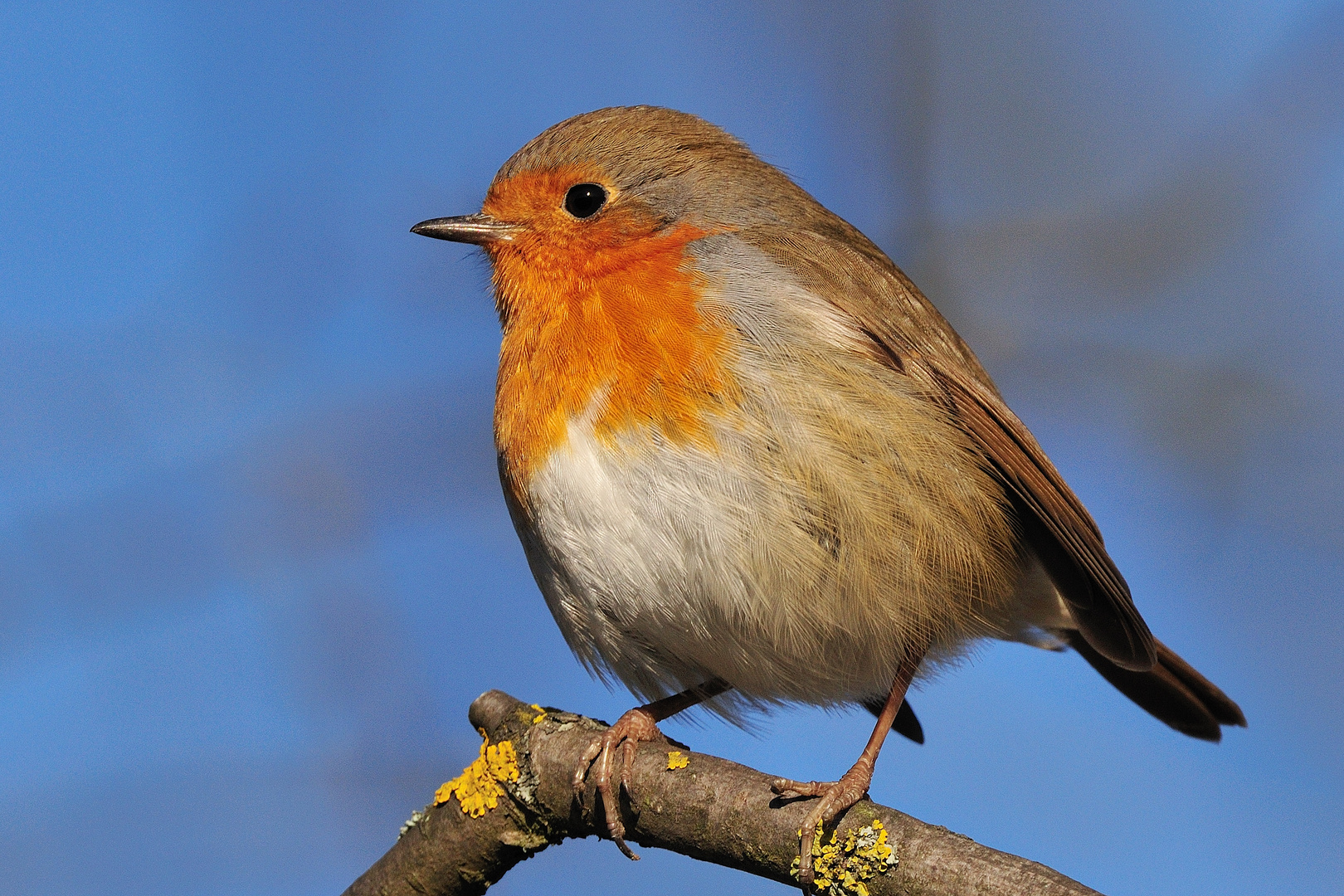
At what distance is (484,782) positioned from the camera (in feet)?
9.43

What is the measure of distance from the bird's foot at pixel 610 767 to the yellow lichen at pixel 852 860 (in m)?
0.53

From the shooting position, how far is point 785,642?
3109mm

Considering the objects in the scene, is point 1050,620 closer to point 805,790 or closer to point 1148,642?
point 1148,642

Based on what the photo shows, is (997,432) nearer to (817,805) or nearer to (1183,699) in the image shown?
(1183,699)

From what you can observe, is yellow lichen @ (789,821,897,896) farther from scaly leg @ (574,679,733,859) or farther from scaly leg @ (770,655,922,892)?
scaly leg @ (574,679,733,859)

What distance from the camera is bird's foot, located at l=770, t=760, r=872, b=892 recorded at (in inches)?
95.1

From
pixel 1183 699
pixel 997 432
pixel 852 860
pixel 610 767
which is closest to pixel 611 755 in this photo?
pixel 610 767

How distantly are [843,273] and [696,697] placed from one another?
133 centimetres

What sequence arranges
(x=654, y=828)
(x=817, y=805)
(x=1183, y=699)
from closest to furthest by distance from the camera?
(x=817, y=805), (x=654, y=828), (x=1183, y=699)

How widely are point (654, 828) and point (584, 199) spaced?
1.84m

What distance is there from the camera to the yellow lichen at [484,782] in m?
2.87

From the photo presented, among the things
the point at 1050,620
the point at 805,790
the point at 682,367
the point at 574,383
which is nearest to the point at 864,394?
the point at 682,367

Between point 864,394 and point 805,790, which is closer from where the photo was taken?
point 805,790

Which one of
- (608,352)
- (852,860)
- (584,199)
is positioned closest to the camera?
(852,860)
